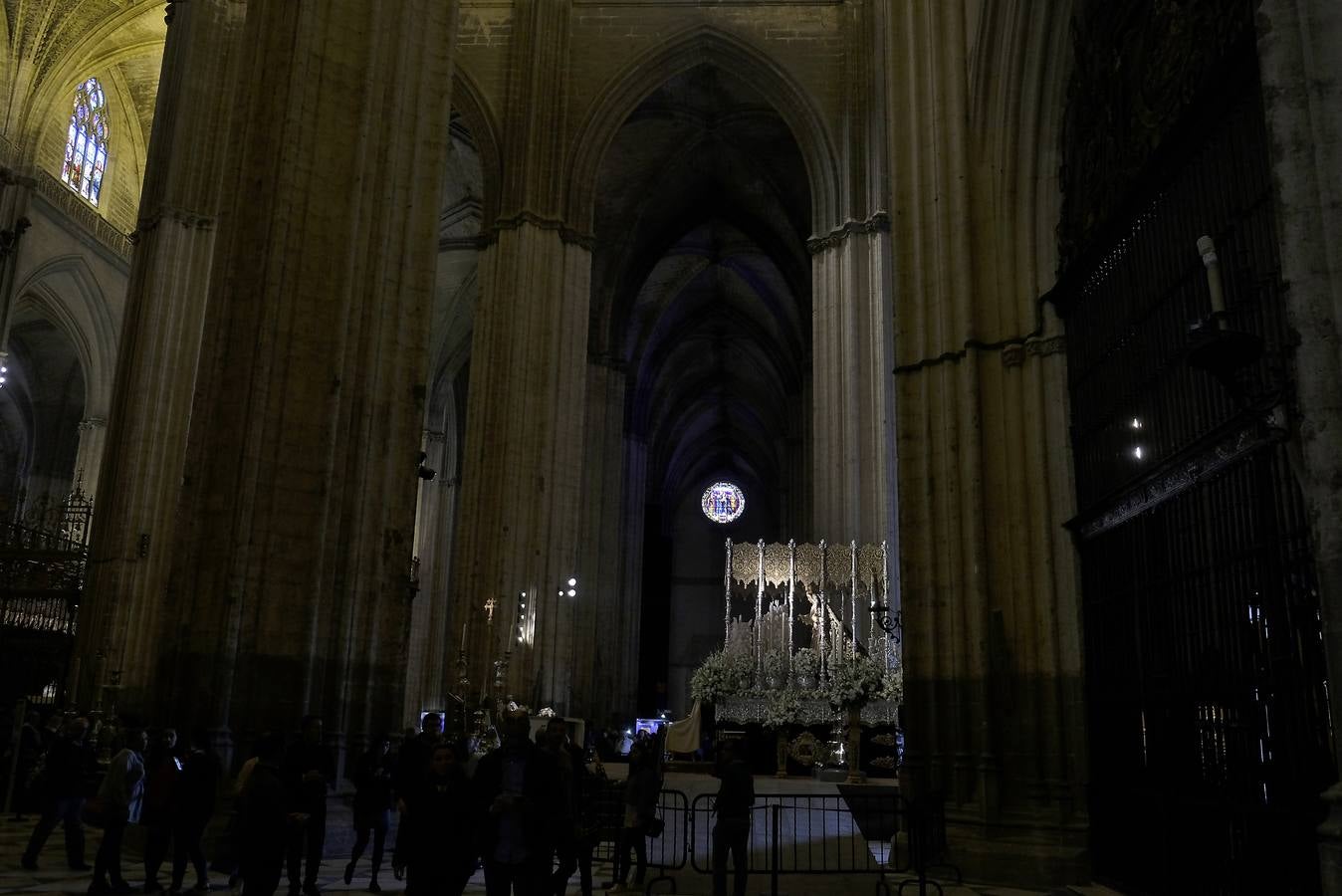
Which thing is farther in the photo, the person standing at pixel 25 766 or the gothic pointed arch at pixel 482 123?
the gothic pointed arch at pixel 482 123

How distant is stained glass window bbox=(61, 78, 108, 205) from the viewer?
1055 inches

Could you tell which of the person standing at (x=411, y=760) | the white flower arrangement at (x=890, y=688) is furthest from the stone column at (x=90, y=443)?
the person standing at (x=411, y=760)

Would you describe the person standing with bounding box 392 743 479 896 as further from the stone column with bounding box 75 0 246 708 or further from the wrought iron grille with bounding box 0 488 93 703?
the wrought iron grille with bounding box 0 488 93 703

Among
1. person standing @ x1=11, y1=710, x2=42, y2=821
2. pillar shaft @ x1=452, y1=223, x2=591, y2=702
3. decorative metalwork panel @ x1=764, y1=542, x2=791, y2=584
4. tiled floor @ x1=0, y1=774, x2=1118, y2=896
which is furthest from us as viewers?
pillar shaft @ x1=452, y1=223, x2=591, y2=702

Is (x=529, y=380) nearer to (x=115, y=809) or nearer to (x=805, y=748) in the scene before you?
(x=805, y=748)

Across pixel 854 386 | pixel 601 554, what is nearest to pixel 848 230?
pixel 854 386

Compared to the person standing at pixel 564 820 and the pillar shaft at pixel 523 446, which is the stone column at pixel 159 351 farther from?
the person standing at pixel 564 820

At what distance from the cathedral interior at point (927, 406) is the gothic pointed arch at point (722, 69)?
0.94 ft

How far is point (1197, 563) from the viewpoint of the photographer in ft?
22.4

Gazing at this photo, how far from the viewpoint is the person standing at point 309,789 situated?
6.38m

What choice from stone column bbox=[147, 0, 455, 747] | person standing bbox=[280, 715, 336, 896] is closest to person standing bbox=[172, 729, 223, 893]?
person standing bbox=[280, 715, 336, 896]

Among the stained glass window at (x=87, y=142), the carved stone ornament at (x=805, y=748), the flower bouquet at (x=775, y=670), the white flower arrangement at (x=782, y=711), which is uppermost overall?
the stained glass window at (x=87, y=142)

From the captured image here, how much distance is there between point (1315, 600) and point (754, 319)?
34.0 m

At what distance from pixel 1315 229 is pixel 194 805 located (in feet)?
22.9
